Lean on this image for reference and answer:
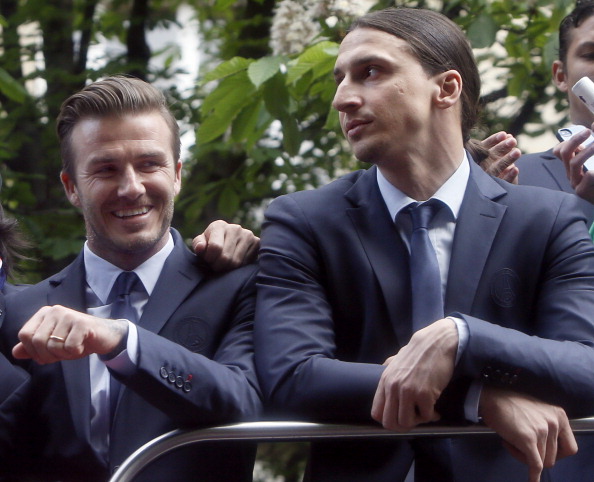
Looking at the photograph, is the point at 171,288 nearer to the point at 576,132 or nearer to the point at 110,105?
the point at 110,105

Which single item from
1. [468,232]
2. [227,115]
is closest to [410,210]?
[468,232]

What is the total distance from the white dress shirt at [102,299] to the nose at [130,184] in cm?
21

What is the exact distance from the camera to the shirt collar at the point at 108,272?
3.71 meters

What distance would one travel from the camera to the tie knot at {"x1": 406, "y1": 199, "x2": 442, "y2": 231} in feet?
11.6

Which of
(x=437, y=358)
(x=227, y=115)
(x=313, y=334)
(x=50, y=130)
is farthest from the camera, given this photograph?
(x=50, y=130)

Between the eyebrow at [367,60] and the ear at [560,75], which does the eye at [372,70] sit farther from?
the ear at [560,75]

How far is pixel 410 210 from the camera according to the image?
359cm

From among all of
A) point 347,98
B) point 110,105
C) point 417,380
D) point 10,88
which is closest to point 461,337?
point 417,380

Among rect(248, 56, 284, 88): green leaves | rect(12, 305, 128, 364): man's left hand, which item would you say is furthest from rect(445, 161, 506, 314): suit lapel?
rect(248, 56, 284, 88): green leaves

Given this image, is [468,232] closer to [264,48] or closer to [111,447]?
[111,447]

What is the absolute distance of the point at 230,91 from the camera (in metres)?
5.25

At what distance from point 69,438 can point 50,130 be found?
3327mm

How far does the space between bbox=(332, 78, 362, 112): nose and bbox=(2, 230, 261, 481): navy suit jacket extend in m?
0.54

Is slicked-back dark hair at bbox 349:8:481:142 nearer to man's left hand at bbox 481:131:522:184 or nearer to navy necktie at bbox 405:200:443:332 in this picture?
man's left hand at bbox 481:131:522:184
